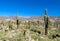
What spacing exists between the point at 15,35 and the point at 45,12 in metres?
8.02

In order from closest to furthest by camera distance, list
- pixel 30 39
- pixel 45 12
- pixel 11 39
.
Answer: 1. pixel 11 39
2. pixel 30 39
3. pixel 45 12

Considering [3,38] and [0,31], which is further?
[0,31]

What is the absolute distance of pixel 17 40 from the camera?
30750 mm

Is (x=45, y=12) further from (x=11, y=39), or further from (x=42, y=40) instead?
(x=11, y=39)

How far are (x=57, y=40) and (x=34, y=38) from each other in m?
6.10

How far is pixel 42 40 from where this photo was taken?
34.0m

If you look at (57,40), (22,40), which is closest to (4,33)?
(22,40)

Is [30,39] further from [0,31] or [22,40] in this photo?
[0,31]

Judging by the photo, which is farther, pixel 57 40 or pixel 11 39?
pixel 57 40

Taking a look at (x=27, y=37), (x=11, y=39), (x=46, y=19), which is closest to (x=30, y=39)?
(x=27, y=37)

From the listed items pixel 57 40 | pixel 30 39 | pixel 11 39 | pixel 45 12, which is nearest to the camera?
pixel 11 39

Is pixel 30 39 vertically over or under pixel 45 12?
under

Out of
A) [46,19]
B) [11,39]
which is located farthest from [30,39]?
[46,19]

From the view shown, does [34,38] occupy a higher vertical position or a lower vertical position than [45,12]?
lower
